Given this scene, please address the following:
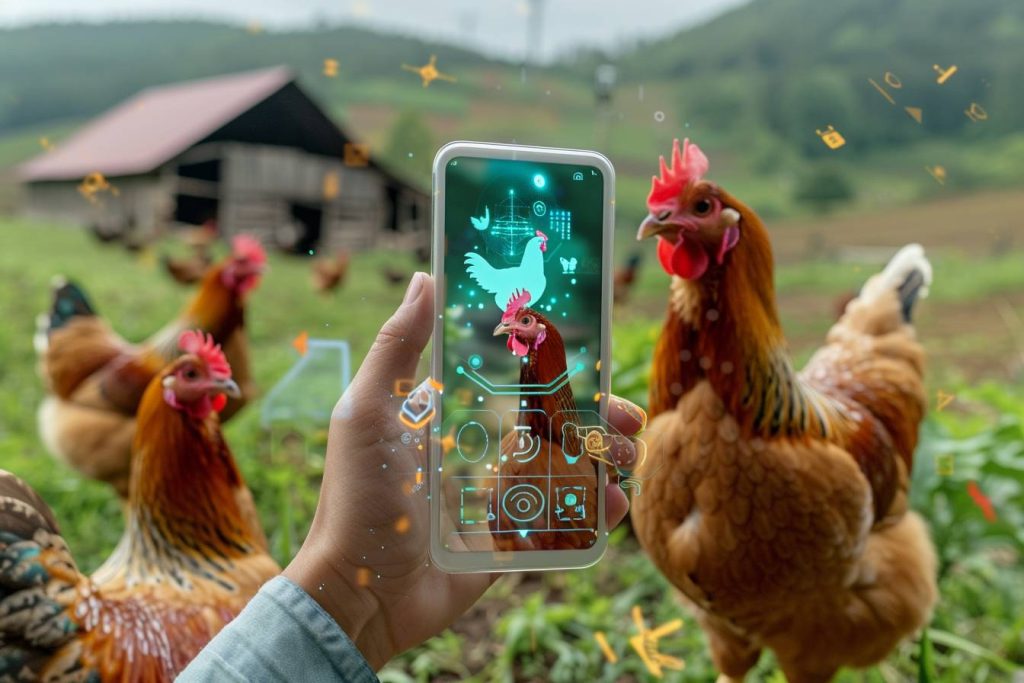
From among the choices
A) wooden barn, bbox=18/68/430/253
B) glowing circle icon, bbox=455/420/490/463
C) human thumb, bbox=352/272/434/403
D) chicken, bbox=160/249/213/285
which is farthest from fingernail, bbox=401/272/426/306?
chicken, bbox=160/249/213/285

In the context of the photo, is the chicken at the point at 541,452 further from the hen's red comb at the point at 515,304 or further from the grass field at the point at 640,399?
the grass field at the point at 640,399

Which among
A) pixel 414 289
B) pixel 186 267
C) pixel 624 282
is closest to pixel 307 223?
pixel 186 267

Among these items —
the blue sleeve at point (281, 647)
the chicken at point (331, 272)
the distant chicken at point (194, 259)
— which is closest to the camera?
the blue sleeve at point (281, 647)

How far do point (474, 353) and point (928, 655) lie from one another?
0.86 m

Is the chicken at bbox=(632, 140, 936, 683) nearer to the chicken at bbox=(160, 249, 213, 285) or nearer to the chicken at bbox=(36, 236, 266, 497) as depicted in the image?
the chicken at bbox=(36, 236, 266, 497)

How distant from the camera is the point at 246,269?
1.73 meters

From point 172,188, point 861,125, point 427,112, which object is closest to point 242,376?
point 172,188

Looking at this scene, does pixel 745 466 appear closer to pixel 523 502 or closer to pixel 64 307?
pixel 523 502

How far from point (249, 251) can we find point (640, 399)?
3.47 feet

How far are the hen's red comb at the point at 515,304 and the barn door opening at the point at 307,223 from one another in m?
1.37

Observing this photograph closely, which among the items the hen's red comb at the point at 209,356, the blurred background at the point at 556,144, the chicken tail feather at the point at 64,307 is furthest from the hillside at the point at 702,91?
the chicken tail feather at the point at 64,307

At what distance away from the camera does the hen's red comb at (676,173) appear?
802 millimetres

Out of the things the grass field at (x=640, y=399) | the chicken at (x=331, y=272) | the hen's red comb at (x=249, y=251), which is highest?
the hen's red comb at (x=249, y=251)

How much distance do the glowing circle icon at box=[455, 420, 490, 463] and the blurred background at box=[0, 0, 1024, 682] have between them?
17cm
